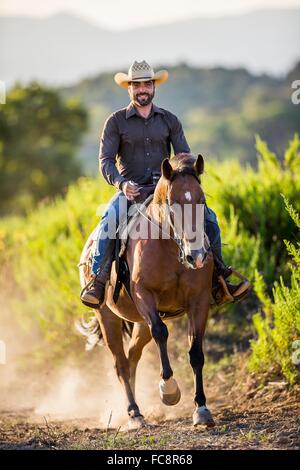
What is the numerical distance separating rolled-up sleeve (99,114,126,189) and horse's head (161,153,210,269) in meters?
1.19

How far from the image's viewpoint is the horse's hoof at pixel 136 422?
342 inches

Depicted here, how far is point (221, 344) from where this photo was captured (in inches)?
483

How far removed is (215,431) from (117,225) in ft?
7.63

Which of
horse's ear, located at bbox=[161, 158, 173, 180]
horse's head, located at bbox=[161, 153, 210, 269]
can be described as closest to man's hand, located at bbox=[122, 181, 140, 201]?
horse's head, located at bbox=[161, 153, 210, 269]

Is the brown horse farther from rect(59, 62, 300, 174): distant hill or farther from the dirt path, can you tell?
rect(59, 62, 300, 174): distant hill

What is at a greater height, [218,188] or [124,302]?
[218,188]

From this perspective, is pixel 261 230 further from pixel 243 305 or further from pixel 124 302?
pixel 124 302

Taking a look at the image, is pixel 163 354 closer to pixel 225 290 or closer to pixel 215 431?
pixel 215 431

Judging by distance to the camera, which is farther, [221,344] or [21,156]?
[21,156]

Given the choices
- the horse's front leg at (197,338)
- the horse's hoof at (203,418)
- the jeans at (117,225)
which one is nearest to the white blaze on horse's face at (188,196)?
the jeans at (117,225)

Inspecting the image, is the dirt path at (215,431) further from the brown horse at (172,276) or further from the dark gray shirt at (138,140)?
the dark gray shirt at (138,140)

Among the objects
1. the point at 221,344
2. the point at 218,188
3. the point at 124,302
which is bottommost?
the point at 221,344
